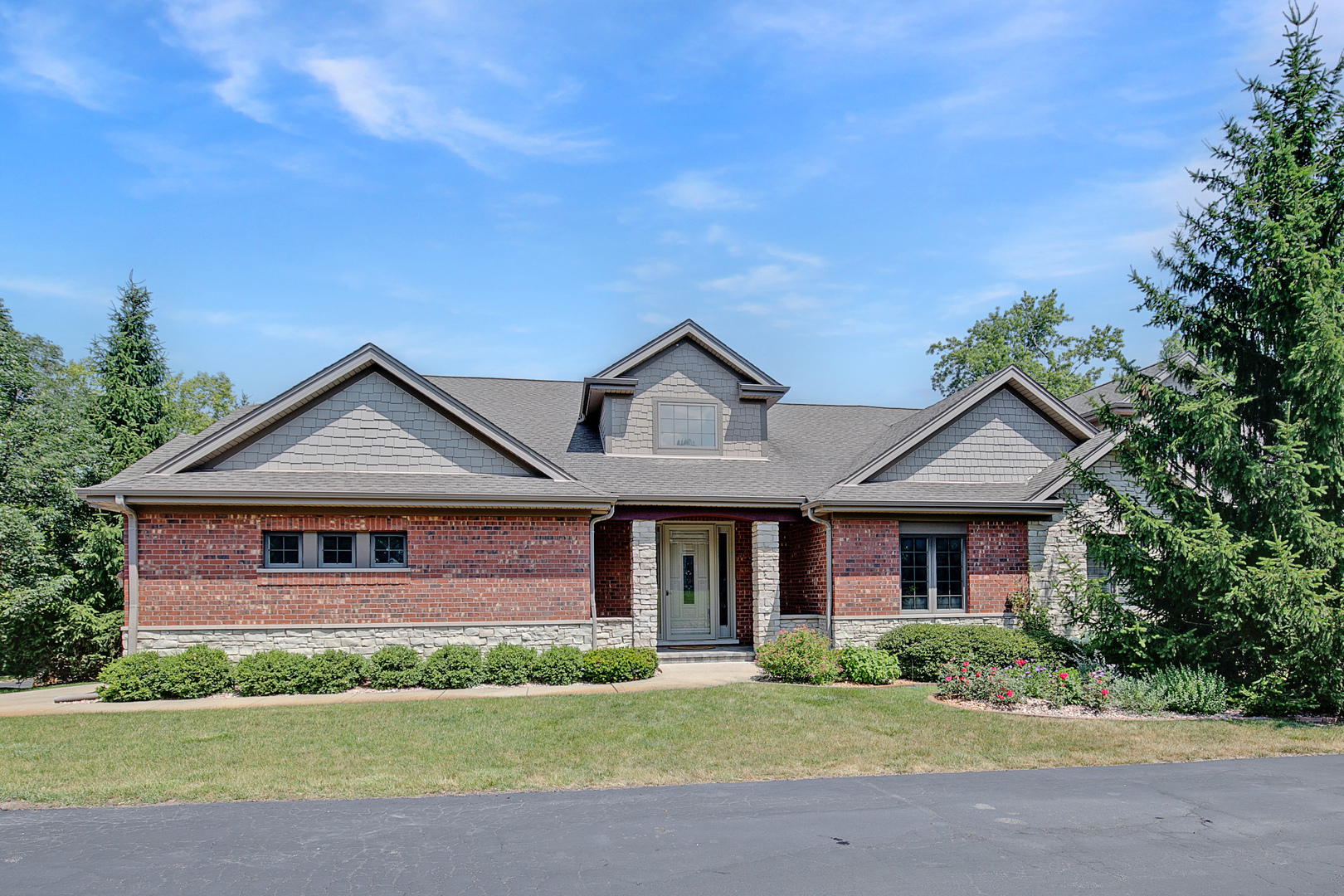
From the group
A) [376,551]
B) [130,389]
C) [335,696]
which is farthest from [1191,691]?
[130,389]

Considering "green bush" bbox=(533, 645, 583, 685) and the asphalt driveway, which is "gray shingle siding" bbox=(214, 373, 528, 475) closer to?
"green bush" bbox=(533, 645, 583, 685)

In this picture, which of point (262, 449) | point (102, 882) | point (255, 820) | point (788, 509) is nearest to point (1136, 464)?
point (788, 509)

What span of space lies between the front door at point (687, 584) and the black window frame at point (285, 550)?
7600mm

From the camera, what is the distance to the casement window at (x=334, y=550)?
1554cm

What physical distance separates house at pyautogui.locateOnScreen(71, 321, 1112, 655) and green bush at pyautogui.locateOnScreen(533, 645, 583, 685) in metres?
1.14

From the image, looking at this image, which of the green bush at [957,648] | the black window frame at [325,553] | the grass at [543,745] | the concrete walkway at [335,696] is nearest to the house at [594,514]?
the black window frame at [325,553]

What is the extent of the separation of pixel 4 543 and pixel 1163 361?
23.6 metres

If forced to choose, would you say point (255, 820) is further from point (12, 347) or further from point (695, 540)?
point (12, 347)

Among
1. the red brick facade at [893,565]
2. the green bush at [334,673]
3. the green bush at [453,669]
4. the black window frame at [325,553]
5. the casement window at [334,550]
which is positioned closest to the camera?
the green bush at [334,673]

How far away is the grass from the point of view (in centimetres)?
838

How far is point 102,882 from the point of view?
5.73 m

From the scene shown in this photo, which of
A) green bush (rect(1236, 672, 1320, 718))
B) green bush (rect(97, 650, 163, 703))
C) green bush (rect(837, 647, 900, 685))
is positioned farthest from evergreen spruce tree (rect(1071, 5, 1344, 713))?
green bush (rect(97, 650, 163, 703))

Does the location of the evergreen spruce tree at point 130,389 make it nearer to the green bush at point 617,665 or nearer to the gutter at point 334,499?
the gutter at point 334,499

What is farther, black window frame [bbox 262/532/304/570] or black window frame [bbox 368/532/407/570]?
black window frame [bbox 368/532/407/570]
